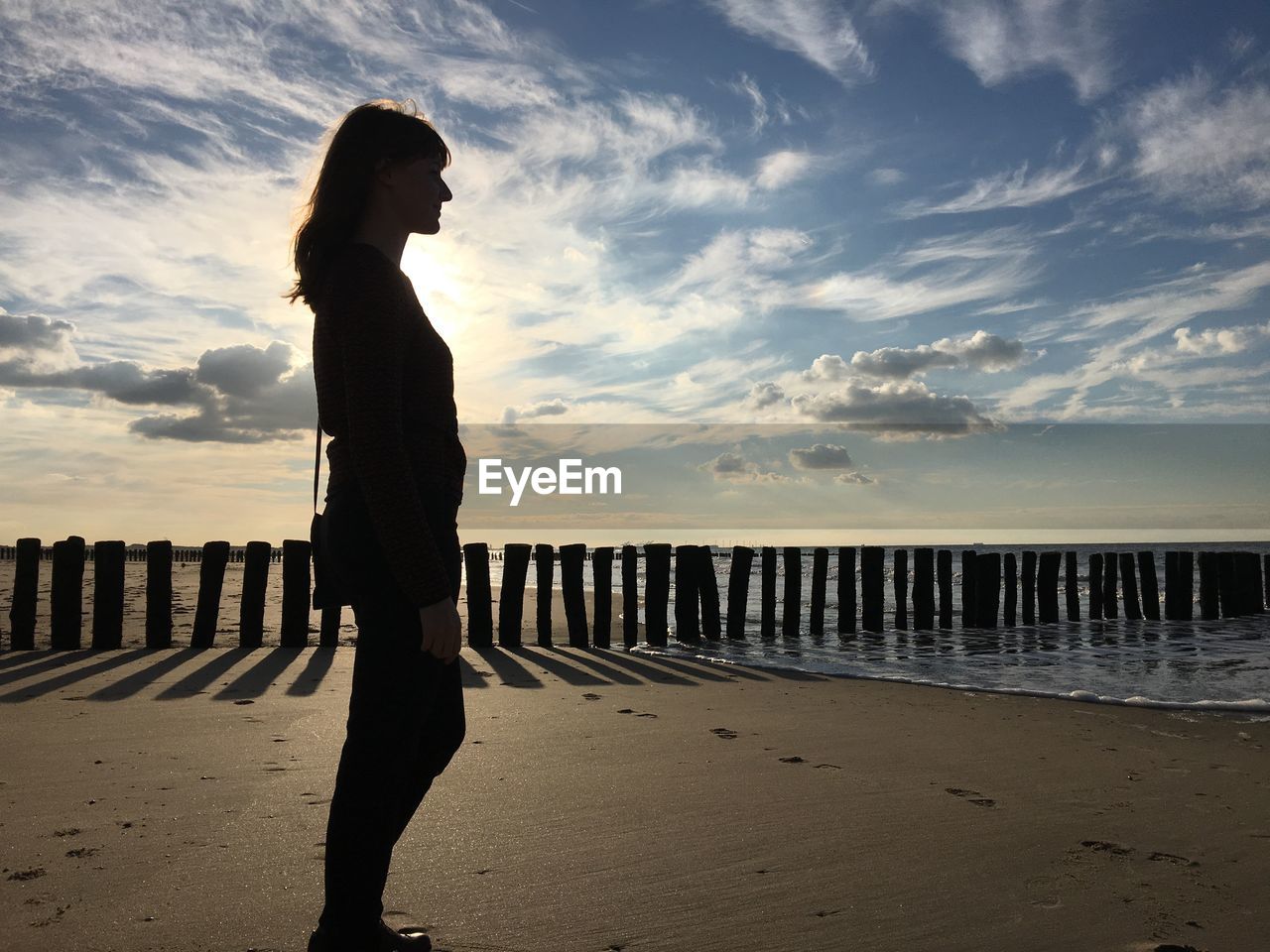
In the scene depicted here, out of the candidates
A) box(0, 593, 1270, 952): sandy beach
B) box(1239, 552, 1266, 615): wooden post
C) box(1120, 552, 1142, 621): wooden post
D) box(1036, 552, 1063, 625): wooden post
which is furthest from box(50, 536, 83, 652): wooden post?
box(1239, 552, 1266, 615): wooden post

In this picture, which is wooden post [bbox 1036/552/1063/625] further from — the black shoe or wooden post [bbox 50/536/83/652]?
the black shoe

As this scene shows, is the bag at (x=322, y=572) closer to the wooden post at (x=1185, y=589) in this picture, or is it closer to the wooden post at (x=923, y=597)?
the wooden post at (x=923, y=597)

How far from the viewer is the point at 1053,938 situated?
2.44 m

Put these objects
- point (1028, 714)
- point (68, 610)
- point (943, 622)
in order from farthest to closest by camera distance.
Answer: point (943, 622), point (68, 610), point (1028, 714)

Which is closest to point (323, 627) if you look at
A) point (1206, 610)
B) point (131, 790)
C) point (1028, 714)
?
point (131, 790)

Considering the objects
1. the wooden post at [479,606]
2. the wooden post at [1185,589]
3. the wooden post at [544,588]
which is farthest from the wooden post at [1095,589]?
the wooden post at [479,606]

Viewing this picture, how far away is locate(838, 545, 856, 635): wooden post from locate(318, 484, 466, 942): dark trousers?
10.4 meters

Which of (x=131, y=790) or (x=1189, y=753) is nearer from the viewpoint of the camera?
(x=131, y=790)

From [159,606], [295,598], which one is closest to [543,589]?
[295,598]

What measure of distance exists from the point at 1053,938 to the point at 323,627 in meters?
7.03

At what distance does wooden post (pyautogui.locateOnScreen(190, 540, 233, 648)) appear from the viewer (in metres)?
8.30

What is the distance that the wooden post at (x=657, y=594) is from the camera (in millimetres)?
9797

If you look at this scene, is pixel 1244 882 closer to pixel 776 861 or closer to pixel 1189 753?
pixel 776 861

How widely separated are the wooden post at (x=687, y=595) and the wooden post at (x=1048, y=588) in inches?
282
